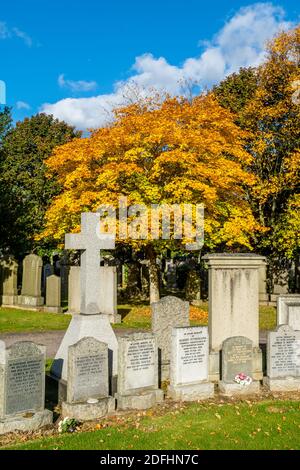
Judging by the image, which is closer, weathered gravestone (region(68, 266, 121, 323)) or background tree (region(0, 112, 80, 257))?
weathered gravestone (region(68, 266, 121, 323))

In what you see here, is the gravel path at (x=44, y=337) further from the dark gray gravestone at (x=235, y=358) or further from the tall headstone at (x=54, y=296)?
the dark gray gravestone at (x=235, y=358)

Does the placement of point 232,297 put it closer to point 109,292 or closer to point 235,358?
point 235,358

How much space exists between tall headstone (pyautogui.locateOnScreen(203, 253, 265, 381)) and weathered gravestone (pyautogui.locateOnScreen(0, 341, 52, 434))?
166 inches

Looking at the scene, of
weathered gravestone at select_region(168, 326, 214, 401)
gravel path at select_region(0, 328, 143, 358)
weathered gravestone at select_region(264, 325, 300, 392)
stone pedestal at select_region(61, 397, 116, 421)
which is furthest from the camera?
gravel path at select_region(0, 328, 143, 358)

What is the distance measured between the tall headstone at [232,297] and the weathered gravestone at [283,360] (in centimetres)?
66

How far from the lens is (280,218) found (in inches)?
880

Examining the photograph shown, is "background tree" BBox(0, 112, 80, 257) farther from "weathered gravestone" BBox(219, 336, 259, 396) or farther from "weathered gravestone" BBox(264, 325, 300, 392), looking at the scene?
"weathered gravestone" BBox(264, 325, 300, 392)

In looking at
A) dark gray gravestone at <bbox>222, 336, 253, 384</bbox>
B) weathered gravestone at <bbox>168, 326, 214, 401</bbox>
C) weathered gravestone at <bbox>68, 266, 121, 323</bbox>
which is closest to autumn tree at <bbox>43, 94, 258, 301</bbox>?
weathered gravestone at <bbox>68, 266, 121, 323</bbox>

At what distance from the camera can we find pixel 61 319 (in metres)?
17.2

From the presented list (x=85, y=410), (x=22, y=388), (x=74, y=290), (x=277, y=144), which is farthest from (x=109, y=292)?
(x=277, y=144)


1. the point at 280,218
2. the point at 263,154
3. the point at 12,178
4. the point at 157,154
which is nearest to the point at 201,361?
the point at 157,154

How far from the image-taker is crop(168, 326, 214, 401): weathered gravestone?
Answer: 27.9 ft

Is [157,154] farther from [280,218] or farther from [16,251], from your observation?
[16,251]

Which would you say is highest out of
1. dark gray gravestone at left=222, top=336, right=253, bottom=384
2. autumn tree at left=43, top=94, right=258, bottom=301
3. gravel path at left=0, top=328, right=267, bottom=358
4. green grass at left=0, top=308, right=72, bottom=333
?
autumn tree at left=43, top=94, right=258, bottom=301
